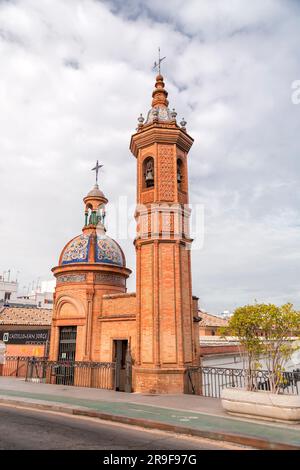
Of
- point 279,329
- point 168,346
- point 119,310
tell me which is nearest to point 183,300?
point 168,346

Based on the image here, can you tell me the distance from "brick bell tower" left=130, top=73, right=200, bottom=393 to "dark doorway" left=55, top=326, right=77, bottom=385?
5.28 metres

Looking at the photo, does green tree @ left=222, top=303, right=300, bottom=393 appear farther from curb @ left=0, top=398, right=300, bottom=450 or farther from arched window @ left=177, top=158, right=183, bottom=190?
arched window @ left=177, top=158, right=183, bottom=190

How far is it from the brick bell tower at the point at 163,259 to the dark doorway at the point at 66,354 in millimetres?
5282

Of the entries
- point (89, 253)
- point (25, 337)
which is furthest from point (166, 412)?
point (25, 337)

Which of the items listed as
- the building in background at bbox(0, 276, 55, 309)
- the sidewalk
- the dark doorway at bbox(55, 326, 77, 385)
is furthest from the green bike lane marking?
the building in background at bbox(0, 276, 55, 309)

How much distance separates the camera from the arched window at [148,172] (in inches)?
668

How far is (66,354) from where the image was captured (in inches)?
748

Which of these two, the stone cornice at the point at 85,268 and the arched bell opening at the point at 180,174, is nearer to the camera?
the arched bell opening at the point at 180,174

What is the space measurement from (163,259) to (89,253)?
6.43 meters

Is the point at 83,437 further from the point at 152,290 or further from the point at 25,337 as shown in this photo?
the point at 25,337

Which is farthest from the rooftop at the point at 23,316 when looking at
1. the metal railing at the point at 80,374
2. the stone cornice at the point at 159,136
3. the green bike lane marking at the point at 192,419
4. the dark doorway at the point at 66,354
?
the stone cornice at the point at 159,136

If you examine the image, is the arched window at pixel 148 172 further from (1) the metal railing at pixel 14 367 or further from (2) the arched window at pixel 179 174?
(1) the metal railing at pixel 14 367
